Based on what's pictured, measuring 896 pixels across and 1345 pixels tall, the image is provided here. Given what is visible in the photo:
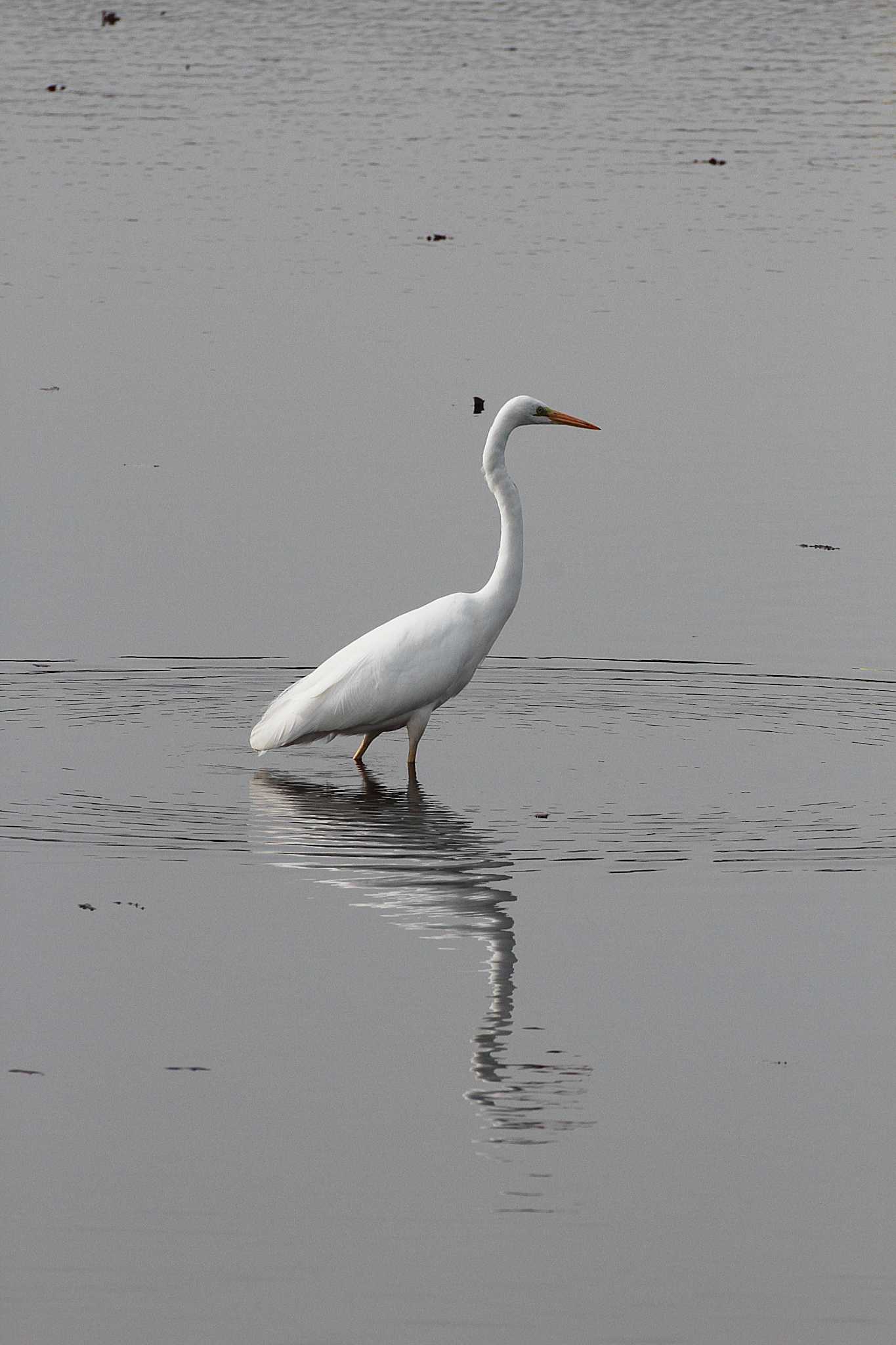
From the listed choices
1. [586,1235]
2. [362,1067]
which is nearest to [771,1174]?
[586,1235]

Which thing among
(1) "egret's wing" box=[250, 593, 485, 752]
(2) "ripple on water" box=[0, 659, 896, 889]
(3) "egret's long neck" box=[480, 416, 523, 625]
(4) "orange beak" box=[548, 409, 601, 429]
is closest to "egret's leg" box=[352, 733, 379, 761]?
(1) "egret's wing" box=[250, 593, 485, 752]

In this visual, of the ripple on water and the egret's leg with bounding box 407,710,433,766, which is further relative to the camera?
the egret's leg with bounding box 407,710,433,766

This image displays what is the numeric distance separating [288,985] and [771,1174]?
6.56 feet

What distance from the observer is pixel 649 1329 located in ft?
18.6

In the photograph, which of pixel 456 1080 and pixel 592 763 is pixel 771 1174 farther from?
pixel 592 763

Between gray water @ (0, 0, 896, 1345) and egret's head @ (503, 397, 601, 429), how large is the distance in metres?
1.35

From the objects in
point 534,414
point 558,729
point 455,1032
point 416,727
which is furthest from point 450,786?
point 455,1032

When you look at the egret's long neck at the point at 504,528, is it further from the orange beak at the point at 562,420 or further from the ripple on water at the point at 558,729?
the ripple on water at the point at 558,729

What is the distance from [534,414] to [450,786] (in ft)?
7.57

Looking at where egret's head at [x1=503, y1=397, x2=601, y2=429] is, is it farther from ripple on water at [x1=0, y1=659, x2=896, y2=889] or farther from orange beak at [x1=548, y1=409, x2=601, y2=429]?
ripple on water at [x1=0, y1=659, x2=896, y2=889]

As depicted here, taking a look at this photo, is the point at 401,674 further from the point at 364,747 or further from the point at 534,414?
the point at 534,414

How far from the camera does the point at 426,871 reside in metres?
9.36

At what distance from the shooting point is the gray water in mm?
6105

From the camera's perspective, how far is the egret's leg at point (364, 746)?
38.3ft
